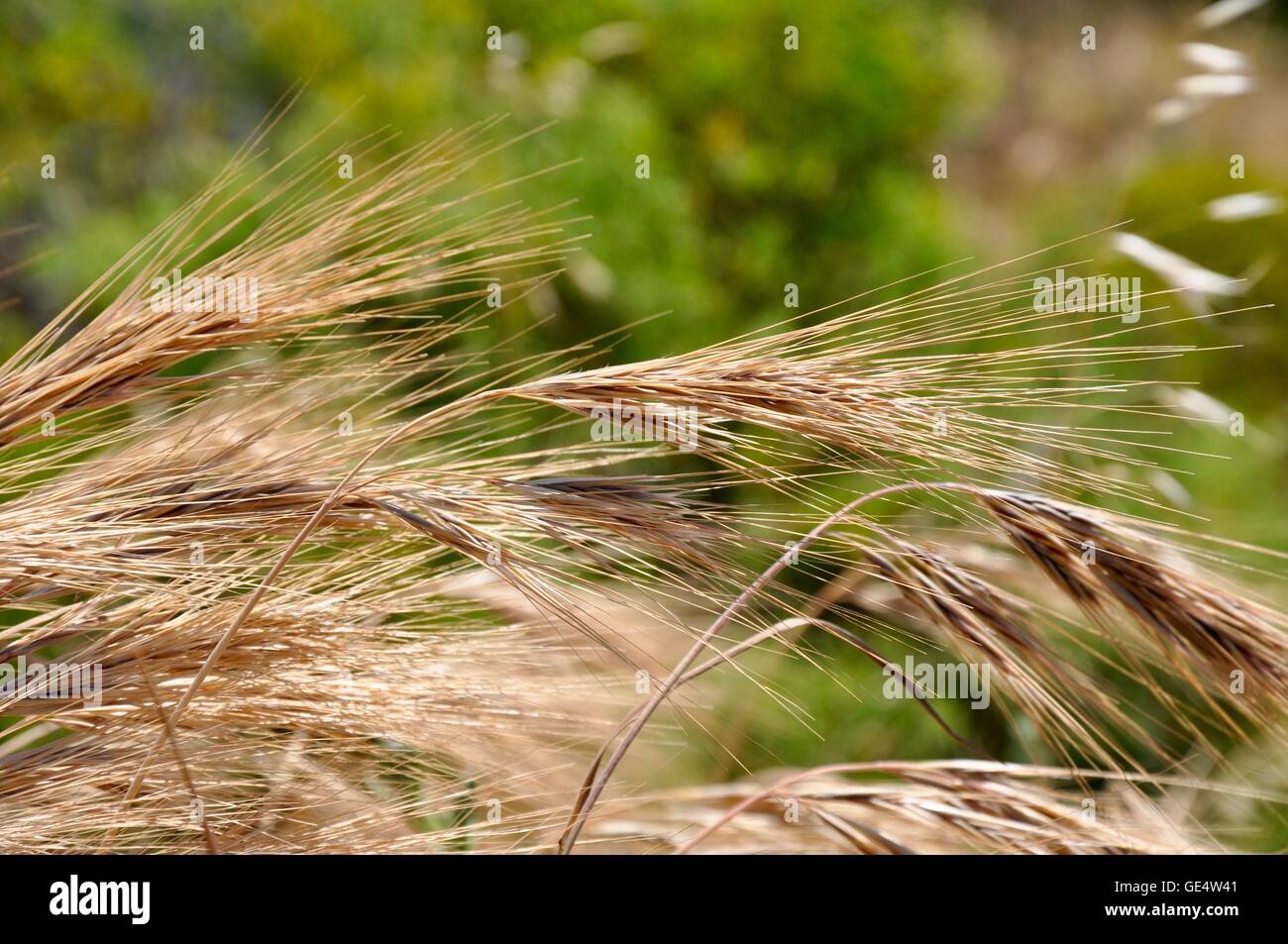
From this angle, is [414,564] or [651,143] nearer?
[414,564]

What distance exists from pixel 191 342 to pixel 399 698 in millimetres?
299

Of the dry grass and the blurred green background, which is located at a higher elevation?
the blurred green background

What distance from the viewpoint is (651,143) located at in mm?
2637

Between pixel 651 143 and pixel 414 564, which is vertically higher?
pixel 651 143

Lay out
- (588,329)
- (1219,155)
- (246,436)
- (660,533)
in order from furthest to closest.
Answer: (1219,155) → (588,329) → (246,436) → (660,533)

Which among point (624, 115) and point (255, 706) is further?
point (624, 115)

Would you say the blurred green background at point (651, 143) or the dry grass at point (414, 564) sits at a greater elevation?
the blurred green background at point (651, 143)

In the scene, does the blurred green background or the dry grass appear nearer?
the dry grass

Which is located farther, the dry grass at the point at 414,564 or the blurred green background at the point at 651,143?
the blurred green background at the point at 651,143

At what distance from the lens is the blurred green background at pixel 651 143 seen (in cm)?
239

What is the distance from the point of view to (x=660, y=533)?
2.48 ft

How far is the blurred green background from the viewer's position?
2395 mm
